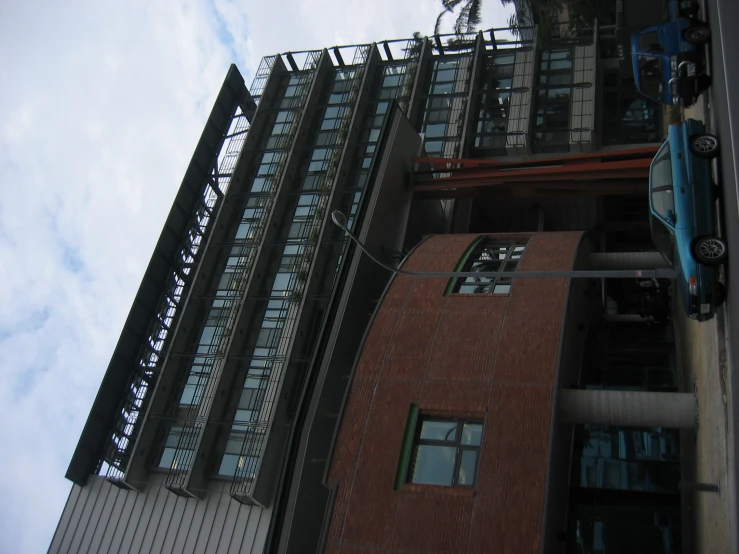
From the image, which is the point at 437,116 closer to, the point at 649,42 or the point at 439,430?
the point at 649,42

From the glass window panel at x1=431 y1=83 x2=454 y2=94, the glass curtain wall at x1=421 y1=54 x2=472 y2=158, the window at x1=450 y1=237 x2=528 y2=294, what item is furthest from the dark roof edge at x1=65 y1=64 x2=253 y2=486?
the window at x1=450 y1=237 x2=528 y2=294

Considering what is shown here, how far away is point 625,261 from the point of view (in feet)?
79.1

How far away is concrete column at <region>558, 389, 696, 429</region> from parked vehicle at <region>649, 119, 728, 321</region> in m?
3.79

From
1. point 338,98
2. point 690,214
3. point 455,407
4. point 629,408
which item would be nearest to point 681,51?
point 690,214

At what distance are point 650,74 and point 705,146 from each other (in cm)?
929

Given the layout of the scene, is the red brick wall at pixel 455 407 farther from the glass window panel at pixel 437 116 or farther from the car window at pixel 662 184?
the glass window panel at pixel 437 116

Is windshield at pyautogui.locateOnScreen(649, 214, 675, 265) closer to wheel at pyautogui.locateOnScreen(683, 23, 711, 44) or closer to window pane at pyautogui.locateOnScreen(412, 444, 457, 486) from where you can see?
wheel at pyautogui.locateOnScreen(683, 23, 711, 44)

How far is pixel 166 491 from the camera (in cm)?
2769

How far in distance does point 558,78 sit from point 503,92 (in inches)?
121

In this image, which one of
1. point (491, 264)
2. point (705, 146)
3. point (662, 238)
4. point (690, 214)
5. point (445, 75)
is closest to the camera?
point (690, 214)

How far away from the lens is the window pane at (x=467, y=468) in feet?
54.0

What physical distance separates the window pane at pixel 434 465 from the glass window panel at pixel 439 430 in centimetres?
26

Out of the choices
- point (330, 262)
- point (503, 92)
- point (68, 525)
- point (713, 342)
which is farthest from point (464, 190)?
point (68, 525)

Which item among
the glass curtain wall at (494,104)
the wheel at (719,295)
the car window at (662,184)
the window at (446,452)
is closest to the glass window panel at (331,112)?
the glass curtain wall at (494,104)
